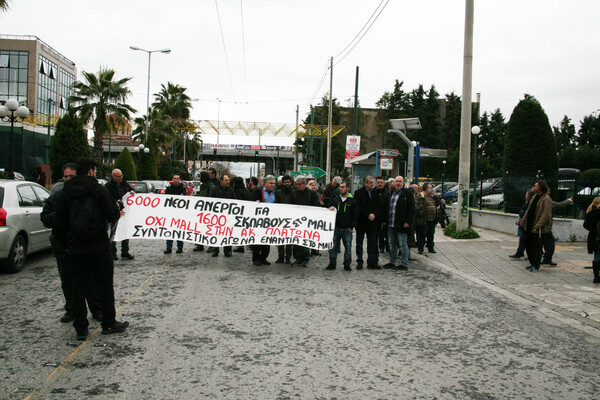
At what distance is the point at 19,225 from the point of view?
28.2ft

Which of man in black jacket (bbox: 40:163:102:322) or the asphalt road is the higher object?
man in black jacket (bbox: 40:163:102:322)

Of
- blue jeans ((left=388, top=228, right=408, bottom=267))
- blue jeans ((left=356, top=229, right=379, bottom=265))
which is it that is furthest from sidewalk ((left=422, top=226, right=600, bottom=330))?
blue jeans ((left=356, top=229, right=379, bottom=265))

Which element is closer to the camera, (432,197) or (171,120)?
(432,197)

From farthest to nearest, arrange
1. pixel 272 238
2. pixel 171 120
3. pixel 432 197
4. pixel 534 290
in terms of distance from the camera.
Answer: pixel 171 120 < pixel 432 197 < pixel 272 238 < pixel 534 290

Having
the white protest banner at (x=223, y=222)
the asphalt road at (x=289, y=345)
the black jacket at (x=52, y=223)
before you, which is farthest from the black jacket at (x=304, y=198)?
the black jacket at (x=52, y=223)

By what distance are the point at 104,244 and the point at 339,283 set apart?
4384 mm

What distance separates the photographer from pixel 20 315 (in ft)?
19.5

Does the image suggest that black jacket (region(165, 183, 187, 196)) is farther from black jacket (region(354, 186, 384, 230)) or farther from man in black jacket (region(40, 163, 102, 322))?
man in black jacket (region(40, 163, 102, 322))

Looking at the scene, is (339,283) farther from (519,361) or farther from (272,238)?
(519,361)

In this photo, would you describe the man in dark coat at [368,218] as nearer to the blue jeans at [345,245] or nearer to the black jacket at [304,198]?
the blue jeans at [345,245]

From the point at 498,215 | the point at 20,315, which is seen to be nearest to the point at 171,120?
the point at 498,215

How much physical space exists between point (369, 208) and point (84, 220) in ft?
20.4

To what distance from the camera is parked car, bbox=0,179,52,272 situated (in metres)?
8.23

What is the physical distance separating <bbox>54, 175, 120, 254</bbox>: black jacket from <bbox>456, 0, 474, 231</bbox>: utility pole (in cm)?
1144
